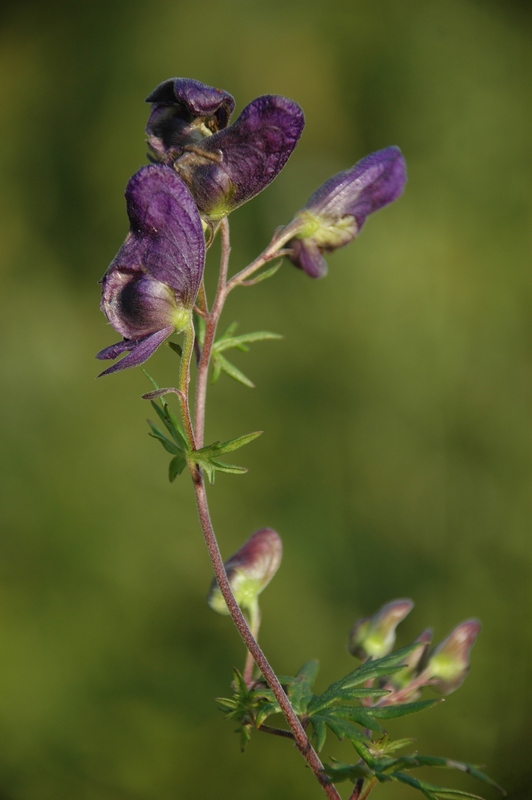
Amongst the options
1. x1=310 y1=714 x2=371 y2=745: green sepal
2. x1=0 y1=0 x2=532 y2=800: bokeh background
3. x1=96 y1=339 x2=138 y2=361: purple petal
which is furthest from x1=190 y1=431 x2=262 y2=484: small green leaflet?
x1=0 y1=0 x2=532 y2=800: bokeh background

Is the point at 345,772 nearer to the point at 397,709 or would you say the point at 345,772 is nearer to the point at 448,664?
the point at 397,709

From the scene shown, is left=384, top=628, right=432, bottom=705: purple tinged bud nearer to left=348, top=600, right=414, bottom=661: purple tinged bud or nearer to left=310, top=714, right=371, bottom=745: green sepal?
left=348, top=600, right=414, bottom=661: purple tinged bud

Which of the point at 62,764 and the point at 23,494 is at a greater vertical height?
the point at 23,494

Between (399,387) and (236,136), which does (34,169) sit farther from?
(236,136)

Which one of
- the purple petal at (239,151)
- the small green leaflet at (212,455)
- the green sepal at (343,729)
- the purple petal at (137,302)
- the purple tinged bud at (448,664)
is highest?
the purple petal at (239,151)

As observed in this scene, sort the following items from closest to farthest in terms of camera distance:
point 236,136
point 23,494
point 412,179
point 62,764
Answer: point 236,136 < point 62,764 < point 23,494 < point 412,179

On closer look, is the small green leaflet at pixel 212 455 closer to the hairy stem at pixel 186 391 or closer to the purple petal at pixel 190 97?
the hairy stem at pixel 186 391

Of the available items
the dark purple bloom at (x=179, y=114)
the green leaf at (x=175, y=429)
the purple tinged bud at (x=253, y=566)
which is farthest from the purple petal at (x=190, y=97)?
the purple tinged bud at (x=253, y=566)

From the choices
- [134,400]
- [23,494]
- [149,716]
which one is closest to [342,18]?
[134,400]
